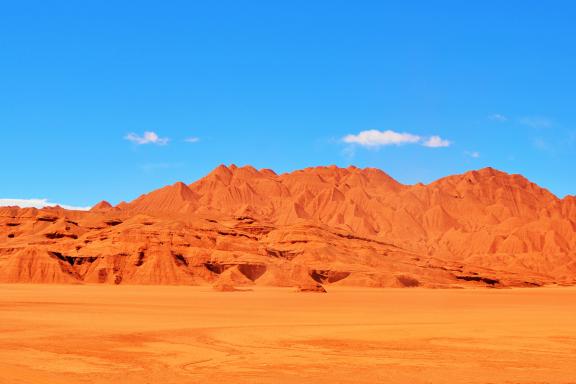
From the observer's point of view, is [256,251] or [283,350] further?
[256,251]

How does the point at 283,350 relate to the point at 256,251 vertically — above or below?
below

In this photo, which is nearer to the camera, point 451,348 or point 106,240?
point 451,348

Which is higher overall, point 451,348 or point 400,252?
point 400,252

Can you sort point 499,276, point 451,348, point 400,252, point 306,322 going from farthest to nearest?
point 400,252 < point 499,276 < point 306,322 < point 451,348

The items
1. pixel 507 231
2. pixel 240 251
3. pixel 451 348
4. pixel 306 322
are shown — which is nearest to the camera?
pixel 451 348

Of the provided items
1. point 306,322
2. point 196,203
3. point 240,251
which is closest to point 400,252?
point 240,251

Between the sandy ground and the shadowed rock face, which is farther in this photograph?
the shadowed rock face

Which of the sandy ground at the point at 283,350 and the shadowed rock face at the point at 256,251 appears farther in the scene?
the shadowed rock face at the point at 256,251

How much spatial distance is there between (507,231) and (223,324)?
520 ft

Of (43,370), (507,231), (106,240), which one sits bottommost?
(43,370)

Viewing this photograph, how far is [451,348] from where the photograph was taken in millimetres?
20484

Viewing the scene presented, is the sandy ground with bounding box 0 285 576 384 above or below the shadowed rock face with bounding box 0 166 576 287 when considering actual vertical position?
below

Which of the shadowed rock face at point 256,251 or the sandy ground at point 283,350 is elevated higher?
the shadowed rock face at point 256,251

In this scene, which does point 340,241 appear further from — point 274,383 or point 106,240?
point 274,383
